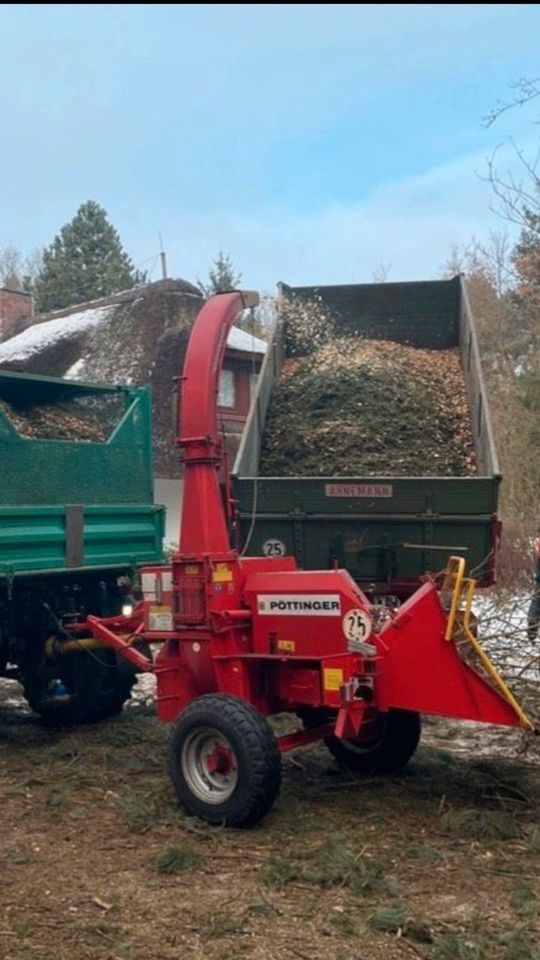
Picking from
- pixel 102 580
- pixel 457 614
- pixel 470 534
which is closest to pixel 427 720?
pixel 470 534

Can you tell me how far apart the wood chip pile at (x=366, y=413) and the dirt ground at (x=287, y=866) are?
6.75ft

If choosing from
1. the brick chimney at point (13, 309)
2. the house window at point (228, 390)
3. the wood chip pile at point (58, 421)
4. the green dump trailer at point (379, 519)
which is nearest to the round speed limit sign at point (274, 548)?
the green dump trailer at point (379, 519)

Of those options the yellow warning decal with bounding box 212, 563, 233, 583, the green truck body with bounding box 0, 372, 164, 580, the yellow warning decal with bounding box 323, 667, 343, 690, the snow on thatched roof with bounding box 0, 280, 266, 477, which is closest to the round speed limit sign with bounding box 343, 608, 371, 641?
the yellow warning decal with bounding box 323, 667, 343, 690

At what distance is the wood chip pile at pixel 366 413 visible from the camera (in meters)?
7.79

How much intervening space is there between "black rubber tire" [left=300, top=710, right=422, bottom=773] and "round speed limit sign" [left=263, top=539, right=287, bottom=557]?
57.8 inches

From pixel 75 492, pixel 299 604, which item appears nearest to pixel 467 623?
pixel 299 604

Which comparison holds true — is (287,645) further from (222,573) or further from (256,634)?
(222,573)

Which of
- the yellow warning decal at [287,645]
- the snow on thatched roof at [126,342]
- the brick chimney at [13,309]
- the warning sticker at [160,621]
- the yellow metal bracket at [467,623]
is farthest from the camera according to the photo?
the brick chimney at [13,309]

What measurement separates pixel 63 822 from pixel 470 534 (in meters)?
3.04

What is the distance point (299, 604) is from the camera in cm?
544

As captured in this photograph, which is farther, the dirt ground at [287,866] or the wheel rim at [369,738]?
the wheel rim at [369,738]

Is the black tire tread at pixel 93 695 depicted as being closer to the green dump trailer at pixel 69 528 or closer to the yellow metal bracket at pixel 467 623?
the green dump trailer at pixel 69 528

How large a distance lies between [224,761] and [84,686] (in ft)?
9.03

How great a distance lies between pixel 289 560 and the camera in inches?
236
